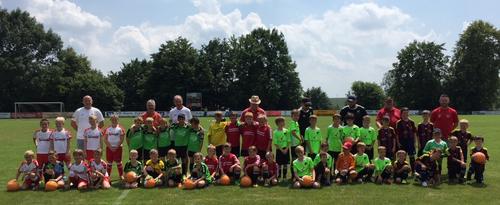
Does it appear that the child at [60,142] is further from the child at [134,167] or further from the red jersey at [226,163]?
the red jersey at [226,163]

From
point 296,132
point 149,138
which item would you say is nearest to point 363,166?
point 296,132

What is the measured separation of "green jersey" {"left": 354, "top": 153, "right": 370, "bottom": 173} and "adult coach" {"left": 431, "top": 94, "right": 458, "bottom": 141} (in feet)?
8.24

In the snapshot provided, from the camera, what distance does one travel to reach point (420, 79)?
267 feet

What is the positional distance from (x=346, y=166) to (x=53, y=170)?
6328mm

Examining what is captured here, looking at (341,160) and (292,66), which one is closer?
(341,160)

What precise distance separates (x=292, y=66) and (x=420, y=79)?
69.4 ft

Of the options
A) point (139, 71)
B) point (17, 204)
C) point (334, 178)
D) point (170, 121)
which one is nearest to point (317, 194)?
point (334, 178)

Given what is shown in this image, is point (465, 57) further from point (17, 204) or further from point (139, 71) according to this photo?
point (17, 204)

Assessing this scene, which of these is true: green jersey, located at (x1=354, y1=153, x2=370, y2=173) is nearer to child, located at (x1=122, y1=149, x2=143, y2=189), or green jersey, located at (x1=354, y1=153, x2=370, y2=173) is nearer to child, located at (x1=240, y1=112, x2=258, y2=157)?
child, located at (x1=240, y1=112, x2=258, y2=157)

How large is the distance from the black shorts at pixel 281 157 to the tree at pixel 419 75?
72349 mm

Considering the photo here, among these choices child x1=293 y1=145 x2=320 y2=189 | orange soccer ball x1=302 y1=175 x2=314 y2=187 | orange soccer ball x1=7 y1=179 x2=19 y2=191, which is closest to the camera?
orange soccer ball x1=7 y1=179 x2=19 y2=191

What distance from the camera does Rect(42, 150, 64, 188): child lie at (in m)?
10.6

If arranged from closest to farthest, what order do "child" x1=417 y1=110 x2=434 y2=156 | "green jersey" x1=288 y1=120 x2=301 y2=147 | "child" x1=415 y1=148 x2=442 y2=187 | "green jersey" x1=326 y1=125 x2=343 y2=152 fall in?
"child" x1=415 y1=148 x2=442 y2=187 → "green jersey" x1=326 y1=125 x2=343 y2=152 → "green jersey" x1=288 y1=120 x2=301 y2=147 → "child" x1=417 y1=110 x2=434 y2=156

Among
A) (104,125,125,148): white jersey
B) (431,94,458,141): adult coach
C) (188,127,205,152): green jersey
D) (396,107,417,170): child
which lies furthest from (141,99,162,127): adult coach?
(431,94,458,141): adult coach
